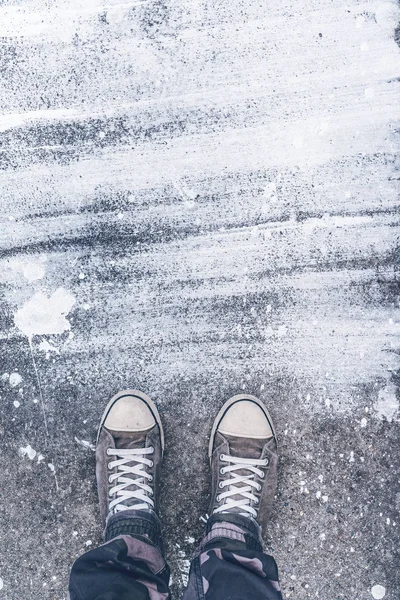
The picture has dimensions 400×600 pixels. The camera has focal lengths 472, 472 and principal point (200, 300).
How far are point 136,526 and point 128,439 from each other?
0.29 meters

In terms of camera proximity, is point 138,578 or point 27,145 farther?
point 27,145

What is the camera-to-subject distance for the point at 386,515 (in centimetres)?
171

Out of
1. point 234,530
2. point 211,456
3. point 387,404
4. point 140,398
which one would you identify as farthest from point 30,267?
point 387,404

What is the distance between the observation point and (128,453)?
169 centimetres

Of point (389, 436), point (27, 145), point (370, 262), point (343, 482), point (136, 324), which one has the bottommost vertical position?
point (343, 482)

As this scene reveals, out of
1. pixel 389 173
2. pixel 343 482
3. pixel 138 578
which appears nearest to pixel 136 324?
pixel 138 578

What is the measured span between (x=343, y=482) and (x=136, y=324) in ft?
3.09

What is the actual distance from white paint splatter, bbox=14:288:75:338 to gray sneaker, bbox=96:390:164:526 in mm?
341

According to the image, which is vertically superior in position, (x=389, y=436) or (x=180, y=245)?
(x=180, y=245)

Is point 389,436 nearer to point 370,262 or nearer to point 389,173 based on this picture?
point 370,262

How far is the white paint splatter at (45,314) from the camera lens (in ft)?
5.62

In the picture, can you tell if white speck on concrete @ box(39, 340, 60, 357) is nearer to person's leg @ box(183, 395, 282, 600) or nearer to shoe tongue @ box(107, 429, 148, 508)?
shoe tongue @ box(107, 429, 148, 508)

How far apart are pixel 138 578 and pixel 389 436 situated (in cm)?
98

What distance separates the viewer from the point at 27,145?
1689mm
